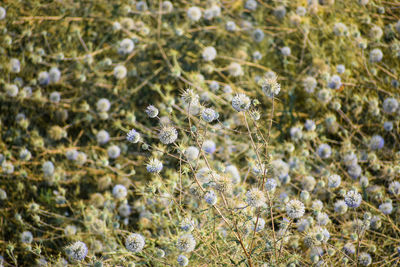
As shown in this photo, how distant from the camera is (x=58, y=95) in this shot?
9.87ft

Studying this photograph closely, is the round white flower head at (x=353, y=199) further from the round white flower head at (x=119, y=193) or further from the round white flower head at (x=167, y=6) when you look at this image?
the round white flower head at (x=167, y=6)

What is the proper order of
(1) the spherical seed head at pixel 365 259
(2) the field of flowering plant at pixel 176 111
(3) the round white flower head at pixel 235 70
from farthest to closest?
(3) the round white flower head at pixel 235 70
(2) the field of flowering plant at pixel 176 111
(1) the spherical seed head at pixel 365 259

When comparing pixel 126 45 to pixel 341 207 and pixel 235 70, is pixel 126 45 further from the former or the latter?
pixel 341 207

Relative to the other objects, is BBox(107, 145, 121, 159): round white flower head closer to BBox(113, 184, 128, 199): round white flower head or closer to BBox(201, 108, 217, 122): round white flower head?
BBox(113, 184, 128, 199): round white flower head

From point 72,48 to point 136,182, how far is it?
4.69ft

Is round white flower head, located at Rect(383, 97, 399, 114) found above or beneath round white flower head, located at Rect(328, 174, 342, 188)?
above

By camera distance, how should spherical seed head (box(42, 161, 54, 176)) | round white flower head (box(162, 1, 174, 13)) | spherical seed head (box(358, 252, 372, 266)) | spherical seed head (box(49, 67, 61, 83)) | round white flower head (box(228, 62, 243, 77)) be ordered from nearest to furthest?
spherical seed head (box(358, 252, 372, 266))
spherical seed head (box(42, 161, 54, 176))
round white flower head (box(228, 62, 243, 77))
spherical seed head (box(49, 67, 61, 83))
round white flower head (box(162, 1, 174, 13))

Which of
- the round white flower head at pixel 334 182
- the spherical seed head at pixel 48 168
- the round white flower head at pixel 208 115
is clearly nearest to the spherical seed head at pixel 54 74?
the spherical seed head at pixel 48 168

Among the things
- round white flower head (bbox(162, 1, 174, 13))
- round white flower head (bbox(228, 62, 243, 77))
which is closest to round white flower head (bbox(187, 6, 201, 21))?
round white flower head (bbox(162, 1, 174, 13))

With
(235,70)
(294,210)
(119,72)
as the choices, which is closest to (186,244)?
(294,210)

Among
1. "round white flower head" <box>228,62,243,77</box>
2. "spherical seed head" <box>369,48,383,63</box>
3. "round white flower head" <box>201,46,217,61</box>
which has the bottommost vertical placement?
"round white flower head" <box>228,62,243,77</box>

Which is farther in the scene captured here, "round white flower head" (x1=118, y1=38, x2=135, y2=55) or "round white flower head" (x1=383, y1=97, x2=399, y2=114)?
"round white flower head" (x1=118, y1=38, x2=135, y2=55)

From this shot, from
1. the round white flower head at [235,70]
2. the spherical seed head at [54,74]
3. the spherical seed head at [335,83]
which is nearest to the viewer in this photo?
the spherical seed head at [335,83]

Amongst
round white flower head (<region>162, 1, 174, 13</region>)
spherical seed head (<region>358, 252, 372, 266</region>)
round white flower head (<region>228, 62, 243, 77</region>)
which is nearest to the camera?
spherical seed head (<region>358, 252, 372, 266</region>)
